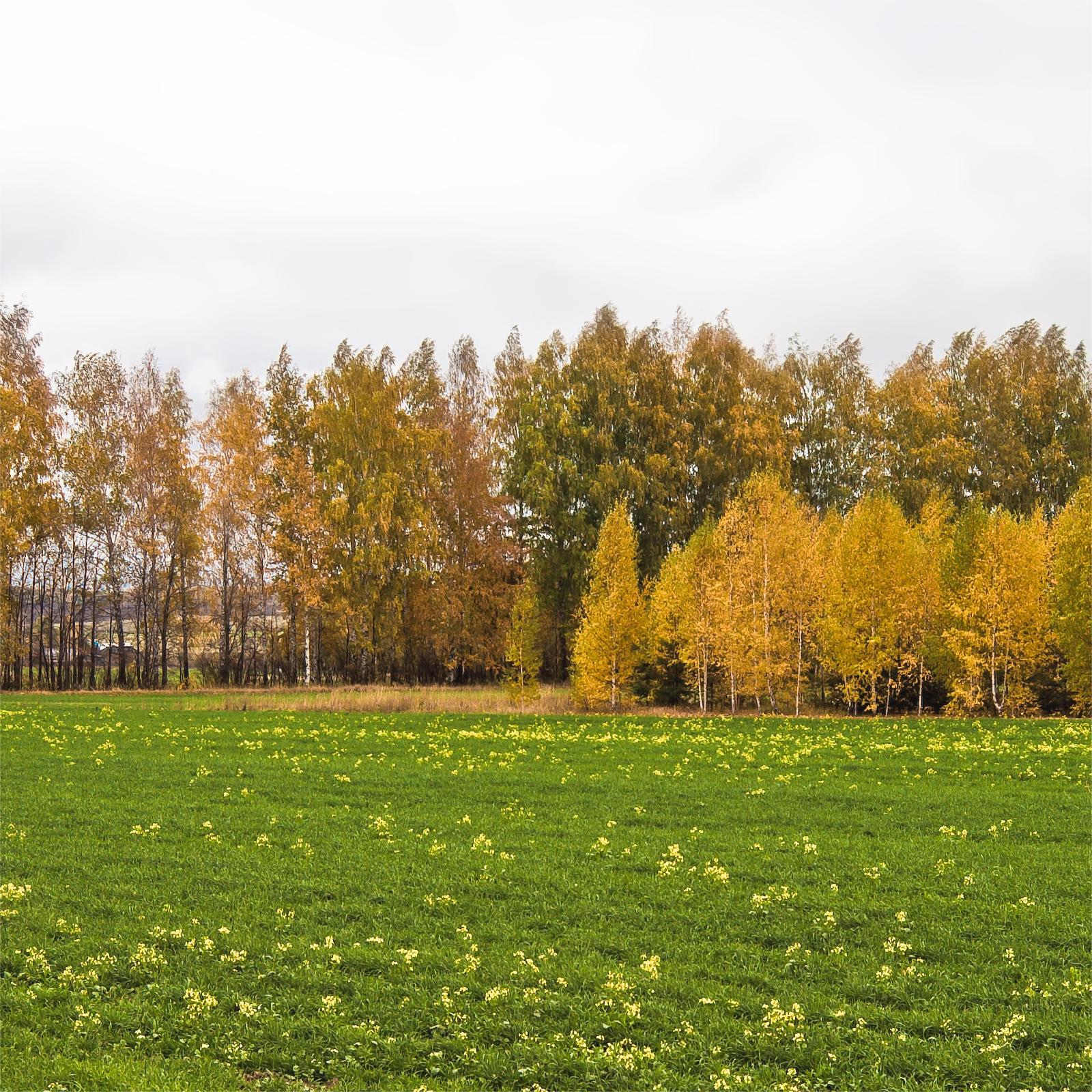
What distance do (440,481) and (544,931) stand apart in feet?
188

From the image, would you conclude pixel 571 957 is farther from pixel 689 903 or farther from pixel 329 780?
pixel 329 780

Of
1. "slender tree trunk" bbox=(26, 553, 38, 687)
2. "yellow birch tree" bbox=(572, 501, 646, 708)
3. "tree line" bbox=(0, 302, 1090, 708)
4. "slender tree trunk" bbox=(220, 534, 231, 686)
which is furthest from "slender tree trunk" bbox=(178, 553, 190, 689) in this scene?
"yellow birch tree" bbox=(572, 501, 646, 708)

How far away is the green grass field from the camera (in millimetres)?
8109

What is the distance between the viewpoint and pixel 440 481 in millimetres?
67125

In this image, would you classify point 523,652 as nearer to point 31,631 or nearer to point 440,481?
point 440,481

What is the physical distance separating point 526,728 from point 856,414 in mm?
44876

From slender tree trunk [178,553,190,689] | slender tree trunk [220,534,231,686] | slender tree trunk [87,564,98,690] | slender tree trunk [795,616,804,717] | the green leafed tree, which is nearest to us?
slender tree trunk [795,616,804,717]

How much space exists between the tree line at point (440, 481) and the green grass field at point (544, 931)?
32.0 metres

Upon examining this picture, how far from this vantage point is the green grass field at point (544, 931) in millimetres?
8109

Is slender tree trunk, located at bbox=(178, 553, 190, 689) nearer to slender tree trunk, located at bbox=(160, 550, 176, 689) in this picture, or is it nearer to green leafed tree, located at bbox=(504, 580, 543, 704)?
slender tree trunk, located at bbox=(160, 550, 176, 689)

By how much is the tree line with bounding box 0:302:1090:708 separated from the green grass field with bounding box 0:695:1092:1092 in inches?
1259

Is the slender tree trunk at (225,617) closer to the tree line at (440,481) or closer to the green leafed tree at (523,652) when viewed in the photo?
the tree line at (440,481)

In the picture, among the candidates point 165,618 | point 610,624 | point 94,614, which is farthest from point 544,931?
point 94,614

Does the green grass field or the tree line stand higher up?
the tree line
